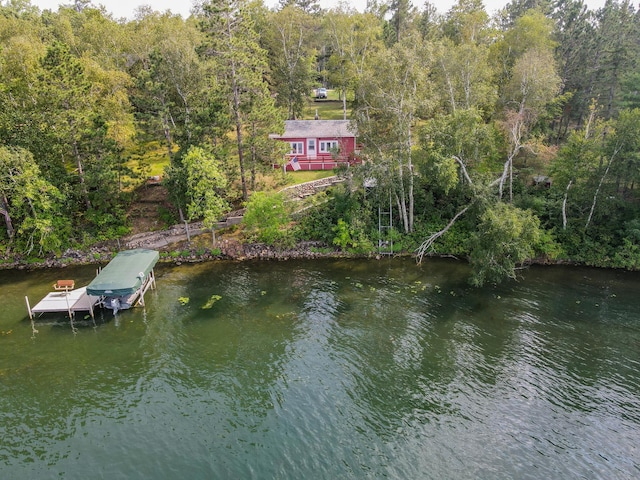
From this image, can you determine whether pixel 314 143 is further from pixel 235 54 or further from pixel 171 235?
pixel 171 235

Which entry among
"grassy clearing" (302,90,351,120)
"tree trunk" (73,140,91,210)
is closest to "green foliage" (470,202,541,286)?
"tree trunk" (73,140,91,210)

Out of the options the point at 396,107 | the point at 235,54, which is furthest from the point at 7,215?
the point at 396,107

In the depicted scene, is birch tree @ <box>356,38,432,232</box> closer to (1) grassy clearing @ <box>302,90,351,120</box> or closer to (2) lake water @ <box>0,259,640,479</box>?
(2) lake water @ <box>0,259,640,479</box>

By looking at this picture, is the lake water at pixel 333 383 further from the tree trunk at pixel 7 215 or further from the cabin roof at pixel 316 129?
the cabin roof at pixel 316 129

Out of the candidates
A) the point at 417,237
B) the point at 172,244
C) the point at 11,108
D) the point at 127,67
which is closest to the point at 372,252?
the point at 417,237

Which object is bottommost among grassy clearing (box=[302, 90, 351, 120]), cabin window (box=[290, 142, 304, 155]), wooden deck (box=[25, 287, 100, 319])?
wooden deck (box=[25, 287, 100, 319])
